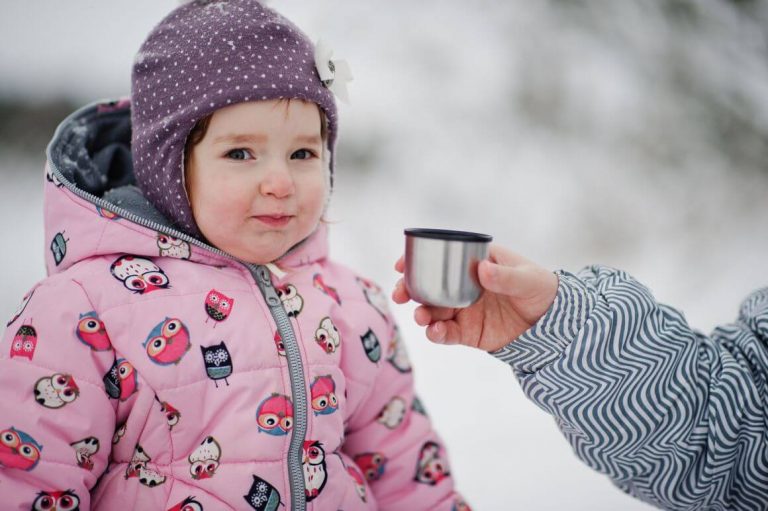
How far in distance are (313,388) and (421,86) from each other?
1.63 meters

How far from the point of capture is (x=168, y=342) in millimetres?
979

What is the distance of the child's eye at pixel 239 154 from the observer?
1.04 m

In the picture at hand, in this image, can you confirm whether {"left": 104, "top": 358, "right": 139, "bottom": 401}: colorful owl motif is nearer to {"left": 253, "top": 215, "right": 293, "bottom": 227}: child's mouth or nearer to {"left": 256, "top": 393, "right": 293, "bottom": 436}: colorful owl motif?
{"left": 256, "top": 393, "right": 293, "bottom": 436}: colorful owl motif

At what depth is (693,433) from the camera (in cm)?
104

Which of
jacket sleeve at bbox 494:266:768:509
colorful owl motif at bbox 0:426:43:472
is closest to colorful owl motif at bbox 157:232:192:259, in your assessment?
colorful owl motif at bbox 0:426:43:472

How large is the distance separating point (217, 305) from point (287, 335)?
0.13m

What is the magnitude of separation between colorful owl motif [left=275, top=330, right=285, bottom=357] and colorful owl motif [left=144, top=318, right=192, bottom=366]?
0.15 metres

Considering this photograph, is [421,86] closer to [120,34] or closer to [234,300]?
[120,34]

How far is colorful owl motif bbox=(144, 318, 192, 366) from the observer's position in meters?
0.97

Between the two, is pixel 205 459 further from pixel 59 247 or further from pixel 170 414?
pixel 59 247

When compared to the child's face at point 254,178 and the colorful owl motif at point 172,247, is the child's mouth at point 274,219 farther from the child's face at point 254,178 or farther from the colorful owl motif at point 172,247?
the colorful owl motif at point 172,247

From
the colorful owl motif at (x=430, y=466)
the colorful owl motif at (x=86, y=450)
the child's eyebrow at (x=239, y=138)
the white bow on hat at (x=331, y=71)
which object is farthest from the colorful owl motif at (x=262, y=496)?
the white bow on hat at (x=331, y=71)

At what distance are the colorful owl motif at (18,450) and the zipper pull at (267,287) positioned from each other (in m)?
0.42

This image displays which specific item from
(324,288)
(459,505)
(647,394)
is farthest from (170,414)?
(647,394)
